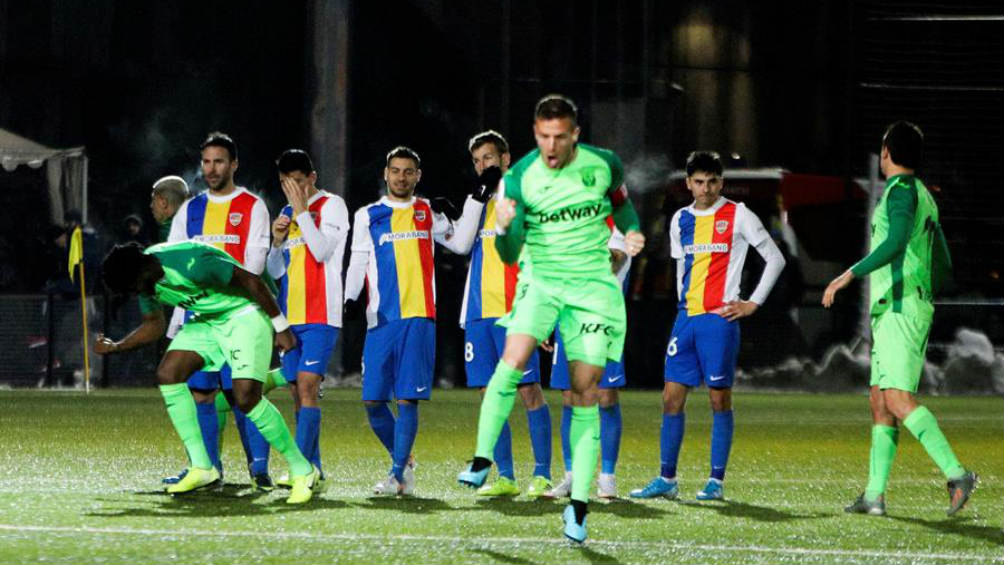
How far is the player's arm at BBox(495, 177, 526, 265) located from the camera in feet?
22.3

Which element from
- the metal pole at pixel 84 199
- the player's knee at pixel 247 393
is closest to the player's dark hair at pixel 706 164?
the player's knee at pixel 247 393

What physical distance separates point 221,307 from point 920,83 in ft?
52.8

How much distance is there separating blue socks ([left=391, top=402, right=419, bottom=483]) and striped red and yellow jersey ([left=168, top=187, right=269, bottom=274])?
1.03m

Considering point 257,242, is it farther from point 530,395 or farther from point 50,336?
point 50,336

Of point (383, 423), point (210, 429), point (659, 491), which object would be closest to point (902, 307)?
point (659, 491)

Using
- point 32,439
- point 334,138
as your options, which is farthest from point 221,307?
point 334,138

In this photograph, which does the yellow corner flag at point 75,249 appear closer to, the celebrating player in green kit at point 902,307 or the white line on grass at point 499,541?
the white line on grass at point 499,541

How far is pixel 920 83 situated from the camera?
22734 mm

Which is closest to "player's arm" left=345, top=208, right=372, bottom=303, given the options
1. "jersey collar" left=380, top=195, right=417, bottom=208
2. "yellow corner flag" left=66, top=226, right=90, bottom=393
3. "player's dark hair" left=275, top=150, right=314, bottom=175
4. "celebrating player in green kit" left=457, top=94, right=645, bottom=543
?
"jersey collar" left=380, top=195, right=417, bottom=208

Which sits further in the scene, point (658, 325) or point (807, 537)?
point (658, 325)

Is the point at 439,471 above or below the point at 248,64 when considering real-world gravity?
below

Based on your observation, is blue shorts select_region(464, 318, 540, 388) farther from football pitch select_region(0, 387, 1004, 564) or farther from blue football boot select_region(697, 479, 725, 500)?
blue football boot select_region(697, 479, 725, 500)

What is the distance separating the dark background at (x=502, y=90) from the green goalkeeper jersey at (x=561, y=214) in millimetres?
14203

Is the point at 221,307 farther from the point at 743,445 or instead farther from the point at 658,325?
the point at 658,325
